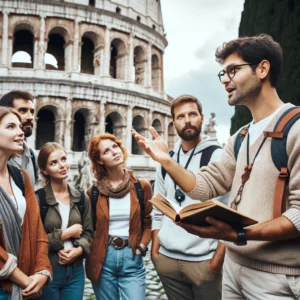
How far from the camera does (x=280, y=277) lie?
1.72 metres

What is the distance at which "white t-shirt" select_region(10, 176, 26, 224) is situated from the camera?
8.45 ft

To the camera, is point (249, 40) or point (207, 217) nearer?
point (207, 217)

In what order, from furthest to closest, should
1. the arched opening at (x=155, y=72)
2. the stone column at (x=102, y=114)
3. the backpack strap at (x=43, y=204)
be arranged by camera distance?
the arched opening at (x=155, y=72) < the stone column at (x=102, y=114) < the backpack strap at (x=43, y=204)

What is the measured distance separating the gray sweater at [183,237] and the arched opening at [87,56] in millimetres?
21321

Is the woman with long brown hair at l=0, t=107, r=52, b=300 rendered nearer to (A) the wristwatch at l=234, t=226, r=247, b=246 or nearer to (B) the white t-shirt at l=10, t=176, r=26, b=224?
(B) the white t-shirt at l=10, t=176, r=26, b=224

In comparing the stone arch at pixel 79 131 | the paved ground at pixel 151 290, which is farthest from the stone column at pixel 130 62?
the paved ground at pixel 151 290

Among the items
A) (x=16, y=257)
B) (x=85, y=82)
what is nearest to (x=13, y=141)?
(x=16, y=257)

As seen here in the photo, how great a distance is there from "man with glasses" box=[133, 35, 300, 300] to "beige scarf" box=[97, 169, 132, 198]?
3.86 ft

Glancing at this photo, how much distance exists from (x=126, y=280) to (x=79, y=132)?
20.7m

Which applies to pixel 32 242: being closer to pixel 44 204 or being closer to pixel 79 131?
pixel 44 204

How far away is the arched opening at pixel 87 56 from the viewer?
77.2 ft

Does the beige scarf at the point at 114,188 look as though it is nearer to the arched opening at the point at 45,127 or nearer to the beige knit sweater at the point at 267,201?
the beige knit sweater at the point at 267,201

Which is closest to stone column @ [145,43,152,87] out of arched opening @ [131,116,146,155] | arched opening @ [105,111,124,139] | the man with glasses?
arched opening @ [131,116,146,155]

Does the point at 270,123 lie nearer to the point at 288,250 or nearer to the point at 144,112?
the point at 288,250
